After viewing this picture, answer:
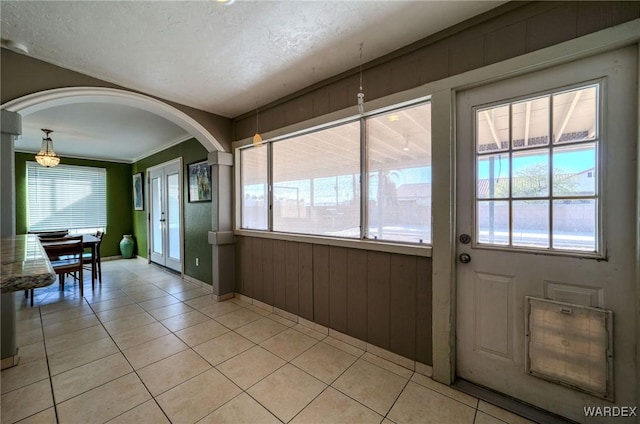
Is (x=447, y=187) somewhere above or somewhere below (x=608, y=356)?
above

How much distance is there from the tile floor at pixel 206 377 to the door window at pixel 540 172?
1111 mm

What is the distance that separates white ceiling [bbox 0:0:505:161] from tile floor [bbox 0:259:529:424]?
242cm

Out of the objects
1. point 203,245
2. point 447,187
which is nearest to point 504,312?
point 447,187

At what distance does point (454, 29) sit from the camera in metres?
1.71

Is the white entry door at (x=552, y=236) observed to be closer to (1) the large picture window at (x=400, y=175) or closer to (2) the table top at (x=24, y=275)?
(1) the large picture window at (x=400, y=175)

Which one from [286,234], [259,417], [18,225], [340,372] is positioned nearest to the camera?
[259,417]

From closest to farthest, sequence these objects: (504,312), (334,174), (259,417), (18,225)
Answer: (259,417), (504,312), (334,174), (18,225)

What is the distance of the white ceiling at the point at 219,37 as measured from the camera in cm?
156

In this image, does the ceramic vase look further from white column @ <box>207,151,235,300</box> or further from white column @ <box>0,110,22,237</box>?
white column @ <box>0,110,22,237</box>

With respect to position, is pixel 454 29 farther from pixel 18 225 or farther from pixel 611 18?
pixel 18 225

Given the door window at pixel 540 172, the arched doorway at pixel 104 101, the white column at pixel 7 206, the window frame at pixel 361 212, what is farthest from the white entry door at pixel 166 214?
the door window at pixel 540 172

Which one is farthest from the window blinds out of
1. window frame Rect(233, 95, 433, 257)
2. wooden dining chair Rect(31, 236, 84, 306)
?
window frame Rect(233, 95, 433, 257)

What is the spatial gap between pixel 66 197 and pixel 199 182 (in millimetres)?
4017

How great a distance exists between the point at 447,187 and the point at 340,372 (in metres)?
1.57
